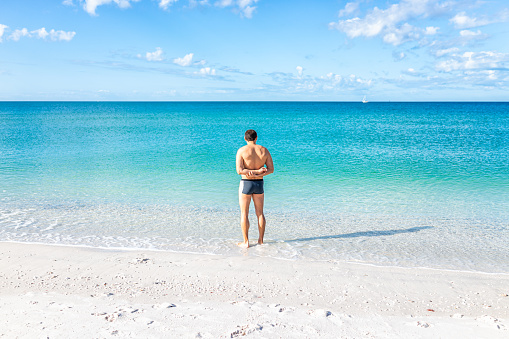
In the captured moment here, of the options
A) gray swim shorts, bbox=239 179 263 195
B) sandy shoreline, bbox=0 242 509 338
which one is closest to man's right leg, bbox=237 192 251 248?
gray swim shorts, bbox=239 179 263 195

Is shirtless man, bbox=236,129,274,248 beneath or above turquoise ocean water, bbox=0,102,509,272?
above

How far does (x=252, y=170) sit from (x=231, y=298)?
2520 mm

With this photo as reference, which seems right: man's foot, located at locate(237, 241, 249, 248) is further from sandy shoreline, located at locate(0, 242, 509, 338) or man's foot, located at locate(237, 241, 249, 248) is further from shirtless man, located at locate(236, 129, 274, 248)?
sandy shoreline, located at locate(0, 242, 509, 338)

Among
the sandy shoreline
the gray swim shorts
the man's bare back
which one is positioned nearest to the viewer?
the sandy shoreline

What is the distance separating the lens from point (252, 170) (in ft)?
21.4

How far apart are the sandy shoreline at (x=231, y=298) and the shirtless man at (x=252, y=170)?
31.0 inches

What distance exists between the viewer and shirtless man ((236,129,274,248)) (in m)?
6.44

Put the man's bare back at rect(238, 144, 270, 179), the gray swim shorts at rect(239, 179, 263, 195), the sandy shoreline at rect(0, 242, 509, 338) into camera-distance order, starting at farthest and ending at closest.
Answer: the gray swim shorts at rect(239, 179, 263, 195) → the man's bare back at rect(238, 144, 270, 179) → the sandy shoreline at rect(0, 242, 509, 338)

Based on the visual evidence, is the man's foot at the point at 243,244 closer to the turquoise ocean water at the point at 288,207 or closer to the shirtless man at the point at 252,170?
the shirtless man at the point at 252,170

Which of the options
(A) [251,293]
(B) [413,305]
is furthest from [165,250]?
(B) [413,305]

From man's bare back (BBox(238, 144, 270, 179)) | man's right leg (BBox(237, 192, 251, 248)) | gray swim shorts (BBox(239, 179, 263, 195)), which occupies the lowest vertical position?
man's right leg (BBox(237, 192, 251, 248))

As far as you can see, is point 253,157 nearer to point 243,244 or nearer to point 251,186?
point 251,186

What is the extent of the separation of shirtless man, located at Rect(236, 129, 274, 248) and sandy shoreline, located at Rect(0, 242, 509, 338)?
2.58 ft

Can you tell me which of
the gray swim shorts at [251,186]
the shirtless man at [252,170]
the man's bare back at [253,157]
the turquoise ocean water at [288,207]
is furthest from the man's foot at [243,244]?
the man's bare back at [253,157]
